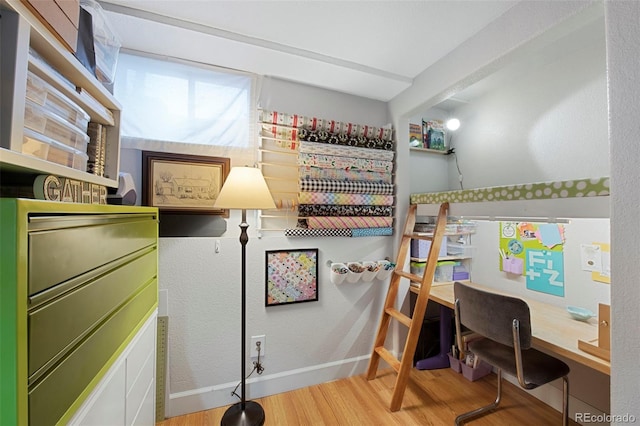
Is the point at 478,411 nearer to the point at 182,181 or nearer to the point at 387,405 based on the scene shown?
the point at 387,405

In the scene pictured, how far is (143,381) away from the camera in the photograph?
1.26m

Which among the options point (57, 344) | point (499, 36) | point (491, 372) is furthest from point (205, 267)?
point (491, 372)

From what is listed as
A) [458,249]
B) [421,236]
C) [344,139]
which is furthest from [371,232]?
[458,249]

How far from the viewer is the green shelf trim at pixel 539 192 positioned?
3.72 feet

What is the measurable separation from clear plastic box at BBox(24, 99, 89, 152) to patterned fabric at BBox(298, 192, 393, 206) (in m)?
1.22

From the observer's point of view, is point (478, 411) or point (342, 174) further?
point (342, 174)

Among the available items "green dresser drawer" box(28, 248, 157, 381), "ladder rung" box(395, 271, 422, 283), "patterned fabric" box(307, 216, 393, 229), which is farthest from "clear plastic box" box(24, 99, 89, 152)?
"ladder rung" box(395, 271, 422, 283)

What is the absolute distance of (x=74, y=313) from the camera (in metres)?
0.71

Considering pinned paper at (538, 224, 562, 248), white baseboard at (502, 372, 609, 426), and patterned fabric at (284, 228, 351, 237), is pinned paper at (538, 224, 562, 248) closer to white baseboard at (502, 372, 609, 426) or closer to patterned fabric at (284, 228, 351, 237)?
white baseboard at (502, 372, 609, 426)

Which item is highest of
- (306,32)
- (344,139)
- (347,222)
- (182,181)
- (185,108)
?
(306,32)

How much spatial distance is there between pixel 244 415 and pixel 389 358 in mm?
1086

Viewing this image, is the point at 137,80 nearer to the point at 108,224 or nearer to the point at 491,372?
the point at 108,224

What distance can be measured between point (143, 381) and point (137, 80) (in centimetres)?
177

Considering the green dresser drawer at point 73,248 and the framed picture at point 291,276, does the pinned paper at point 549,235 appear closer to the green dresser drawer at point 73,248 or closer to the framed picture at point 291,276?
the framed picture at point 291,276
